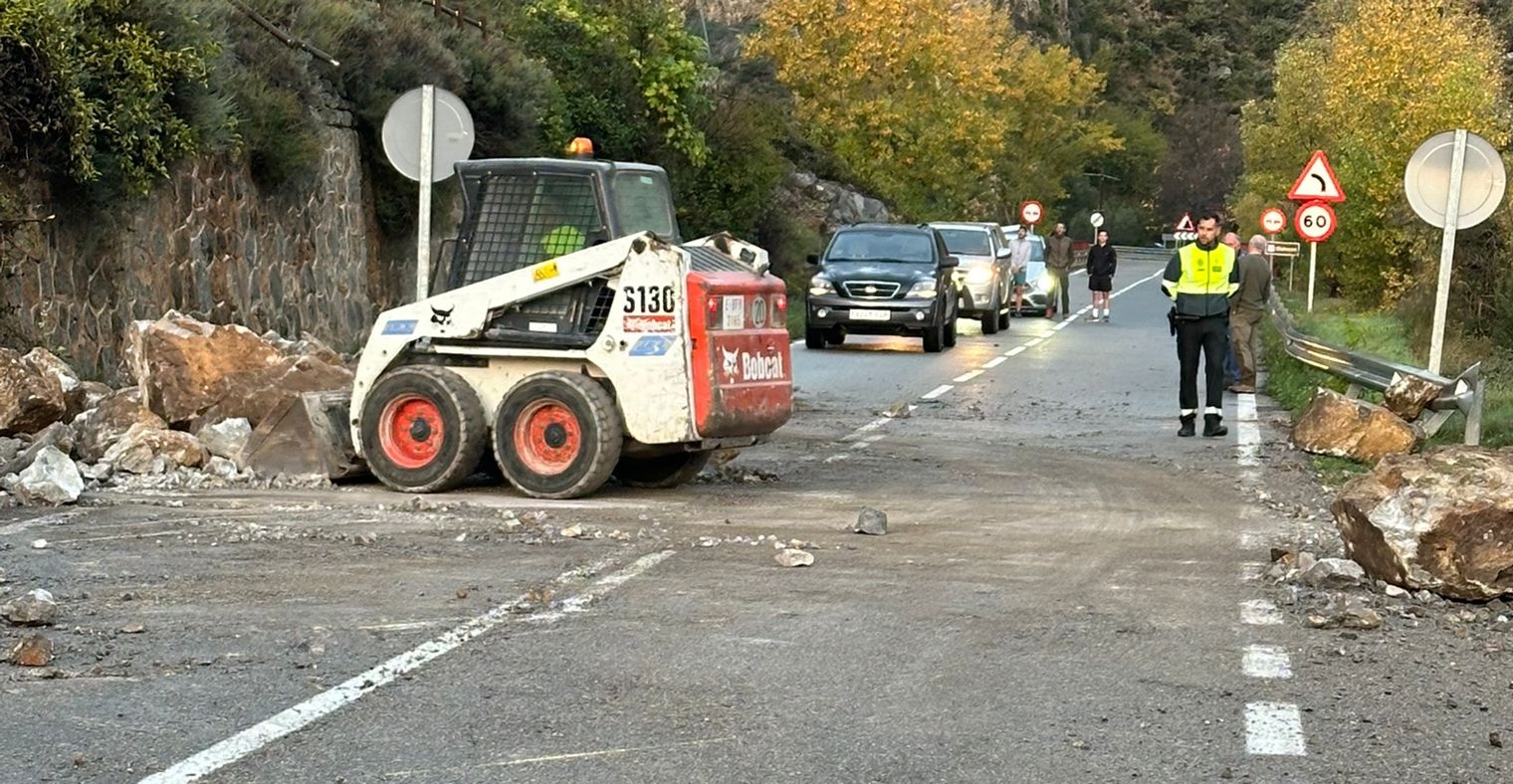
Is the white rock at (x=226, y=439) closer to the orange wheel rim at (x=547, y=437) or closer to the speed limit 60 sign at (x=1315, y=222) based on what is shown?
the orange wheel rim at (x=547, y=437)

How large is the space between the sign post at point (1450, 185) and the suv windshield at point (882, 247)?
543 inches

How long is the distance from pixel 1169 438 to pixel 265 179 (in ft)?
33.5

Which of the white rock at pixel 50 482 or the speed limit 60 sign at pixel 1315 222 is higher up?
the speed limit 60 sign at pixel 1315 222

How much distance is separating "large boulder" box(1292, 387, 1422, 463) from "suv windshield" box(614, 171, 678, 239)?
527 cm

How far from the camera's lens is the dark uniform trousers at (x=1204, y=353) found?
17.9m

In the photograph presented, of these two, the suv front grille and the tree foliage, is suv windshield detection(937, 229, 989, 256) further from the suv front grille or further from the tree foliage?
the tree foliage

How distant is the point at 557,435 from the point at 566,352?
19.7 inches

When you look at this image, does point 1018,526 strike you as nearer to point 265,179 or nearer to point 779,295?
point 779,295

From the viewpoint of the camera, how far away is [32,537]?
11.0m

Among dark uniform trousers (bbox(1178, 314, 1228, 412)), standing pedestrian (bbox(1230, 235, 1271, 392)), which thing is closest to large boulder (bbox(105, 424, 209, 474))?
dark uniform trousers (bbox(1178, 314, 1228, 412))

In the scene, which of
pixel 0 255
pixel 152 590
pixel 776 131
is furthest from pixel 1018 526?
pixel 776 131

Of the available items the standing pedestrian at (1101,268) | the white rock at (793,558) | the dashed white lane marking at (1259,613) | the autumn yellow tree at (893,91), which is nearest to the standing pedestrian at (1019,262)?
the standing pedestrian at (1101,268)

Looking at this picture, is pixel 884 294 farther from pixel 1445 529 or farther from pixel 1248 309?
pixel 1445 529

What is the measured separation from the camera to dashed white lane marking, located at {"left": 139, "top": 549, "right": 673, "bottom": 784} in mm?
6326
